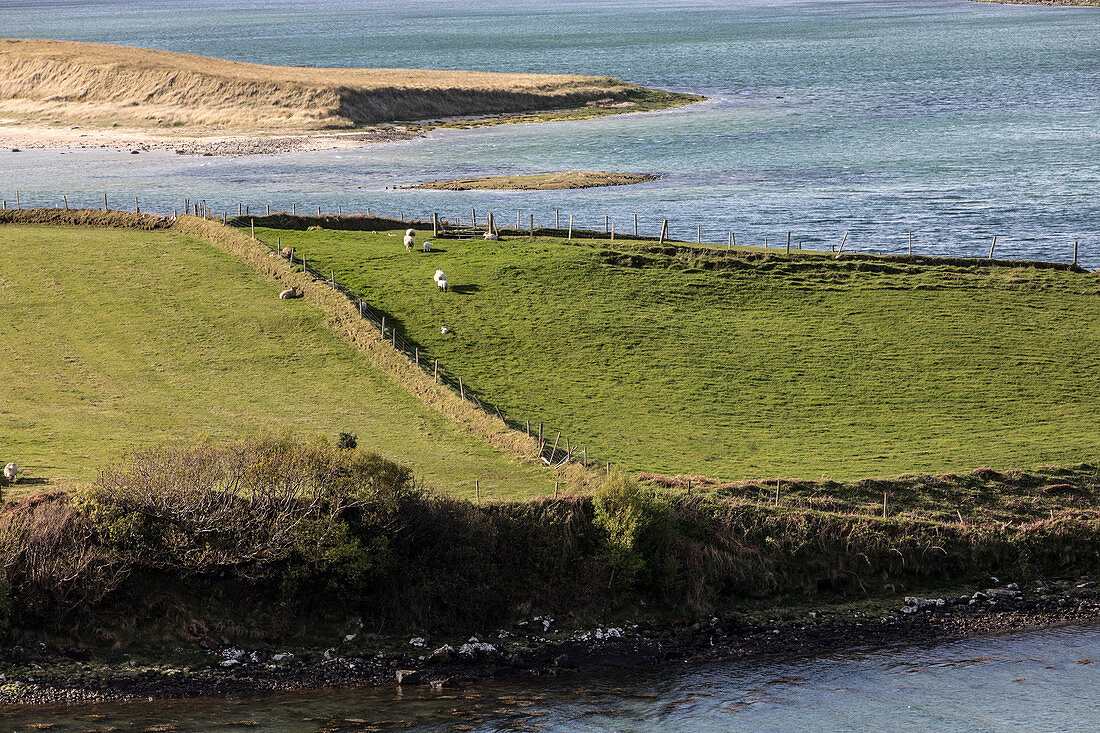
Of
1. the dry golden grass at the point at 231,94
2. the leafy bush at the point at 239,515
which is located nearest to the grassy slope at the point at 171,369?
the leafy bush at the point at 239,515

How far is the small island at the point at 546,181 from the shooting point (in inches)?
4405

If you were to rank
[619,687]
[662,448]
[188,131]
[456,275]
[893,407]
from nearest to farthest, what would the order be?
[619,687], [662,448], [893,407], [456,275], [188,131]

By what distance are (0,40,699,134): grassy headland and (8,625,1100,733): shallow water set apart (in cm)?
12466

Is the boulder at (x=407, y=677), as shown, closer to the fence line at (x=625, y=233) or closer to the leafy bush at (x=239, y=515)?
the leafy bush at (x=239, y=515)

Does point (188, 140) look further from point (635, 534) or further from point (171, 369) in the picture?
point (635, 534)

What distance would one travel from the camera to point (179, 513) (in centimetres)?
3681

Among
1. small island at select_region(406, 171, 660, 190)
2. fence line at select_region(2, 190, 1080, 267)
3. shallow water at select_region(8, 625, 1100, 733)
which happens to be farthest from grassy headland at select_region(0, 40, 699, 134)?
shallow water at select_region(8, 625, 1100, 733)

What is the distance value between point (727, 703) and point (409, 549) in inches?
445

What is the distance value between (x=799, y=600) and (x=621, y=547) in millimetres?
6463

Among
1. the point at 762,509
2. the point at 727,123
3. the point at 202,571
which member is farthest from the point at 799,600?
the point at 727,123

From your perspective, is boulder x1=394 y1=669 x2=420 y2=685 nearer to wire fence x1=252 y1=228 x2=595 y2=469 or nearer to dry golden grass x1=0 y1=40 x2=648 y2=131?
wire fence x1=252 y1=228 x2=595 y2=469

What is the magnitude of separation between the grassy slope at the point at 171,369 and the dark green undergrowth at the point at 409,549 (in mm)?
3316

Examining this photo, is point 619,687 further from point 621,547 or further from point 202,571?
point 202,571

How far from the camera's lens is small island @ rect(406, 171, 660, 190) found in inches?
4405
